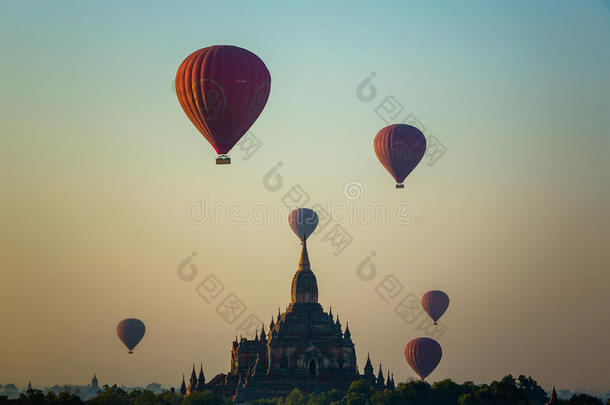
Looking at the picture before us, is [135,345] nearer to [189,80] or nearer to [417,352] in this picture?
[417,352]

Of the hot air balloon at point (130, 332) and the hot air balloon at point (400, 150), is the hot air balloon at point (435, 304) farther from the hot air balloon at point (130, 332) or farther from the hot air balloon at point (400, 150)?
the hot air balloon at point (400, 150)

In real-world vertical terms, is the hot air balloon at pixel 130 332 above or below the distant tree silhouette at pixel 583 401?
above

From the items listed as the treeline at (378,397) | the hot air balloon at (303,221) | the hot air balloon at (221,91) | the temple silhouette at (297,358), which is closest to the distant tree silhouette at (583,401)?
the treeline at (378,397)

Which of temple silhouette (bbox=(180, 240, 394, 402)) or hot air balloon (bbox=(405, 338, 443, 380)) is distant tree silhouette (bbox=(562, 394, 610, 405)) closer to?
temple silhouette (bbox=(180, 240, 394, 402))

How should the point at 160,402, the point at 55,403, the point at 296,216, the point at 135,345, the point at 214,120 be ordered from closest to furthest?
1. the point at 214,120
2. the point at 55,403
3. the point at 160,402
4. the point at 296,216
5. the point at 135,345

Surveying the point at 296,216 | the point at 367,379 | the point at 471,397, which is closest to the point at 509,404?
the point at 471,397

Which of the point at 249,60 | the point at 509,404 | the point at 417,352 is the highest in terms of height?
the point at 249,60

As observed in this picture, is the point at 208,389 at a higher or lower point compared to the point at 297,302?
lower
